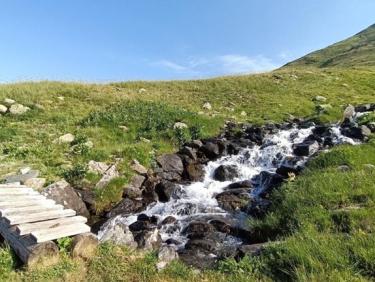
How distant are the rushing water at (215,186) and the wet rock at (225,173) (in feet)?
0.71

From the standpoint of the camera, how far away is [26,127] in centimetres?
2316

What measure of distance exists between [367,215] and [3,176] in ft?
43.0

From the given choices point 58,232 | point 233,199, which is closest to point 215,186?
point 233,199

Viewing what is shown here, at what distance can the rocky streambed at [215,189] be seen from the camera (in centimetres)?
1166

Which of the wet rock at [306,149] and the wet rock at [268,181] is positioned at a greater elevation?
the wet rock at [306,149]

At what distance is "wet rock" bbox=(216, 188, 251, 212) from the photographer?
15.6 m

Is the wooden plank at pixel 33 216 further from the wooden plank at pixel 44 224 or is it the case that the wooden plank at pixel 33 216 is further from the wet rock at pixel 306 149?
the wet rock at pixel 306 149

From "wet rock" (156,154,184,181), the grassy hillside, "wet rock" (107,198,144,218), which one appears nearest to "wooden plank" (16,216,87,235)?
the grassy hillside

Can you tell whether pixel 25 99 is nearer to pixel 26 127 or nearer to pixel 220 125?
pixel 26 127

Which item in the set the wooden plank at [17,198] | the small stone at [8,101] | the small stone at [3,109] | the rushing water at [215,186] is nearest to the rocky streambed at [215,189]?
the rushing water at [215,186]

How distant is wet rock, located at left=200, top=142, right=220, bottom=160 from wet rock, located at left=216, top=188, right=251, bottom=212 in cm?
419

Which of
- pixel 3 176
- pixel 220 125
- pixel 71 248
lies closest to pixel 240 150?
pixel 220 125

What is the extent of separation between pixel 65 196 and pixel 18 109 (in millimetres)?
13250

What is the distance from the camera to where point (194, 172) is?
19531mm
